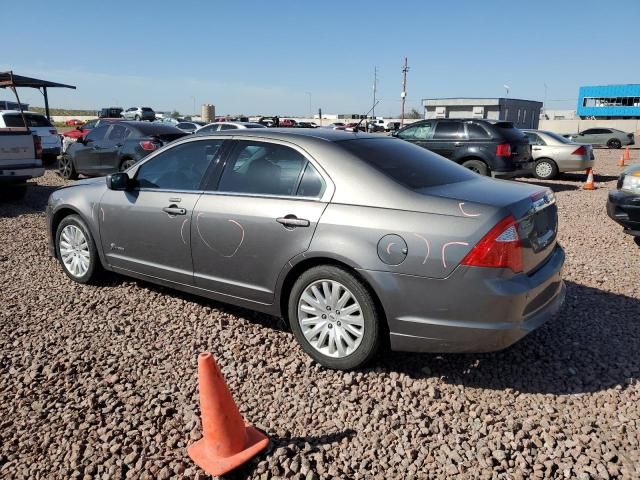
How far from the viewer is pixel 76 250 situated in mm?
5242

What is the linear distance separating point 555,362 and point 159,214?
324 cm

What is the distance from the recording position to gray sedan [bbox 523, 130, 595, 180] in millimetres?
13977

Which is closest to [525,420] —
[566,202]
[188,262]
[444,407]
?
[444,407]

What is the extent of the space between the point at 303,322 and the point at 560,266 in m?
1.80

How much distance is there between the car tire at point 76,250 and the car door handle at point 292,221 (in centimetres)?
238

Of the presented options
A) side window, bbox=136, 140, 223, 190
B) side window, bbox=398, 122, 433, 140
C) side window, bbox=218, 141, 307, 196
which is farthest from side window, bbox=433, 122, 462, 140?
→ side window, bbox=218, 141, 307, 196

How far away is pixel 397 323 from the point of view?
3.20 metres

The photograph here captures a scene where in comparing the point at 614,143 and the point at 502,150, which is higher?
the point at 502,150

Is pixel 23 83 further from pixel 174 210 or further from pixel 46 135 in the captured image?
pixel 174 210

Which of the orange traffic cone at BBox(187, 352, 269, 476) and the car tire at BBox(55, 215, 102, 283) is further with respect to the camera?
the car tire at BBox(55, 215, 102, 283)

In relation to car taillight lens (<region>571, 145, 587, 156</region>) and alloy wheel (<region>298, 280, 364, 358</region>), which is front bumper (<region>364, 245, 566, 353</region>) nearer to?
alloy wheel (<region>298, 280, 364, 358</region>)

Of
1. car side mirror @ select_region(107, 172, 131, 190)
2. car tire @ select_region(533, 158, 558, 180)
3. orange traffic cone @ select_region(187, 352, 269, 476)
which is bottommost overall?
car tire @ select_region(533, 158, 558, 180)

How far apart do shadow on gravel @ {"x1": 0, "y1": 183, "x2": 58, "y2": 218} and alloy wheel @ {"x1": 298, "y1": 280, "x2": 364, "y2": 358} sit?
738 centimetres

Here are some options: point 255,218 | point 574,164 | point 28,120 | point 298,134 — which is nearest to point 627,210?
point 298,134
